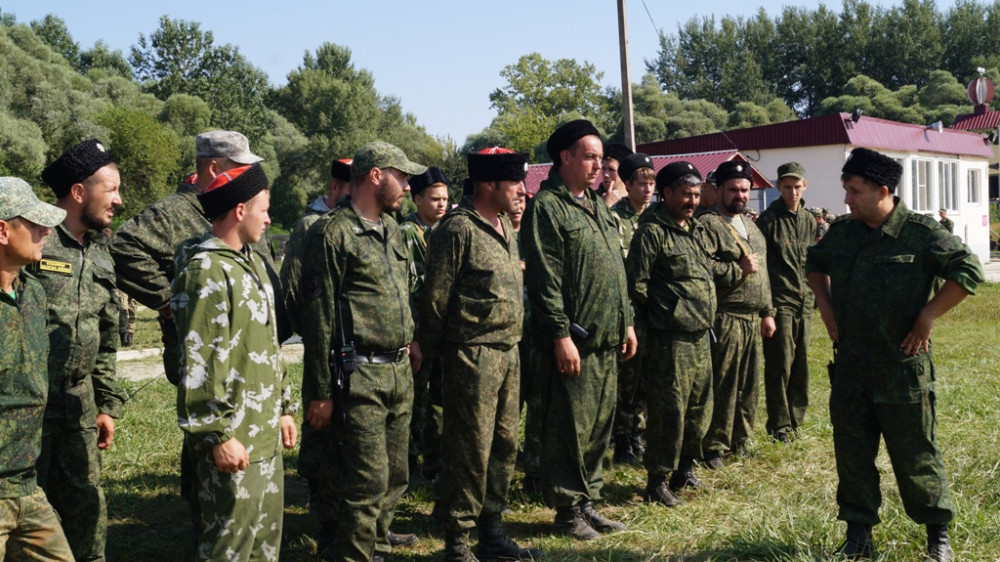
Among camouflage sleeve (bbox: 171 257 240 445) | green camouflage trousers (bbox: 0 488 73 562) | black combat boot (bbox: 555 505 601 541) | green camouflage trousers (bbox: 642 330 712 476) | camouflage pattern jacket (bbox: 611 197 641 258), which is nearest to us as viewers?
green camouflage trousers (bbox: 0 488 73 562)

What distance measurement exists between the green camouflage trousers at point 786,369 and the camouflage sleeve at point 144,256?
4803mm

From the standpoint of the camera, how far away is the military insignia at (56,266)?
12.8 ft

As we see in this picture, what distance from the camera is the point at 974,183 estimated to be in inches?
1404

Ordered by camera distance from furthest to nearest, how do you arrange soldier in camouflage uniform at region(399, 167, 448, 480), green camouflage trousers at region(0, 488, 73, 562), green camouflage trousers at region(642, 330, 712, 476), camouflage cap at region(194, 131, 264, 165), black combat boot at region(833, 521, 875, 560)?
soldier in camouflage uniform at region(399, 167, 448, 480) < green camouflage trousers at region(642, 330, 712, 476) < camouflage cap at region(194, 131, 264, 165) < black combat boot at region(833, 521, 875, 560) < green camouflage trousers at region(0, 488, 73, 562)

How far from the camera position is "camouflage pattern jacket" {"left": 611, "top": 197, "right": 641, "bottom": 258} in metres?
7.32

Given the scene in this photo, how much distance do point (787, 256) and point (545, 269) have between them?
3.21m

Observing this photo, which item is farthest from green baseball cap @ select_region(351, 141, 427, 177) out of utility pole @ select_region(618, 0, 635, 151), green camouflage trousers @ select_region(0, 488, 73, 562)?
utility pole @ select_region(618, 0, 635, 151)

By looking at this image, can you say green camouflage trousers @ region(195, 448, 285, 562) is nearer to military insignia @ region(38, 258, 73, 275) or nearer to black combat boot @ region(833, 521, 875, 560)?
military insignia @ region(38, 258, 73, 275)

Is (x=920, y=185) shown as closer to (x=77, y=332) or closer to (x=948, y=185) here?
(x=948, y=185)

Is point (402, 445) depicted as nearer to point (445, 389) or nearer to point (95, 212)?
point (445, 389)

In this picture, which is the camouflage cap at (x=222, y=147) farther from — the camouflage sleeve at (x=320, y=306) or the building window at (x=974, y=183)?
the building window at (x=974, y=183)

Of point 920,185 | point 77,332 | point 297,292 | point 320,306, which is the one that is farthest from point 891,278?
point 920,185

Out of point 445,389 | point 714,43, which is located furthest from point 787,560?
point 714,43

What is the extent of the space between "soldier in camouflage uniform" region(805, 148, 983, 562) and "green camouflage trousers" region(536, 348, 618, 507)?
1.28m
